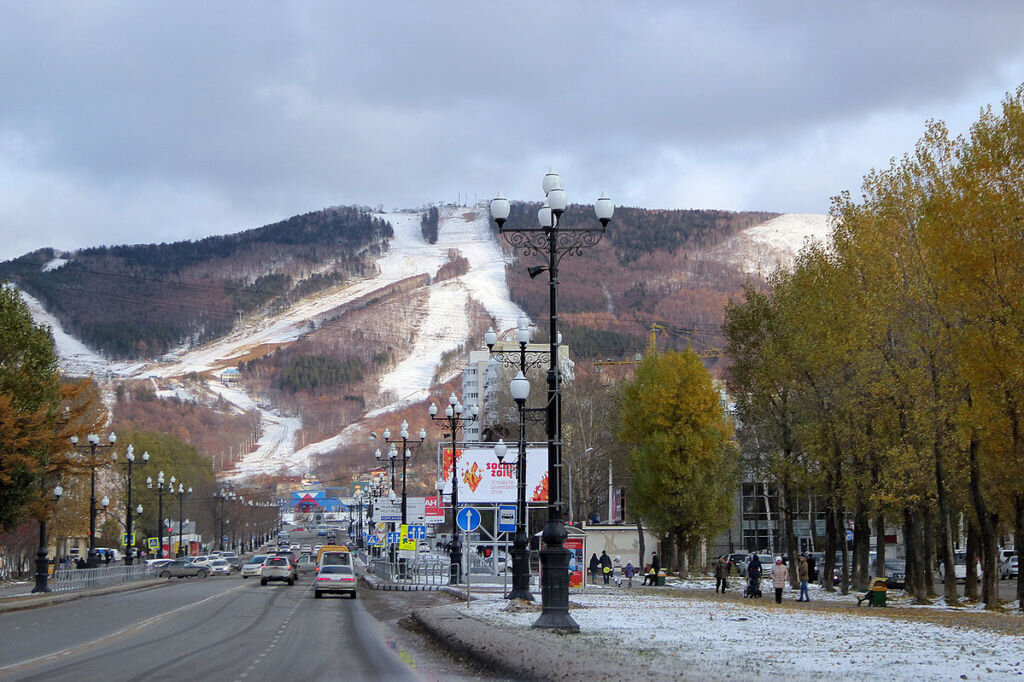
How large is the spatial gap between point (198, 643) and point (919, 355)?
2370 cm

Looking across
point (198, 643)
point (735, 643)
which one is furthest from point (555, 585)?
point (198, 643)

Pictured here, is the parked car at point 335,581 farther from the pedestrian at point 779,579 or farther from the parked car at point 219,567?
the parked car at point 219,567

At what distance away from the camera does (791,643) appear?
65.1 ft

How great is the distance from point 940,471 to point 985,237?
7763mm

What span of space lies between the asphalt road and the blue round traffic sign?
3805 mm

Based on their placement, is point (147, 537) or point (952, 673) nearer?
point (952, 673)

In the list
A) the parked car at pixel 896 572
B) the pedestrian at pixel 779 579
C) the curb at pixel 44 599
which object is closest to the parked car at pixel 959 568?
the parked car at pixel 896 572

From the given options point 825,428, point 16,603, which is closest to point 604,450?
point 825,428

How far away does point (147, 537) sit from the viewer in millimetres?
120562

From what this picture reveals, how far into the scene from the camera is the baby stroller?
139 feet

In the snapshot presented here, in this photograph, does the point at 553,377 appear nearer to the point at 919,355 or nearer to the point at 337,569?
the point at 919,355

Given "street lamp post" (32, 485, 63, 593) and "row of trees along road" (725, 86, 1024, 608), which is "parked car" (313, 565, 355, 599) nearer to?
"street lamp post" (32, 485, 63, 593)

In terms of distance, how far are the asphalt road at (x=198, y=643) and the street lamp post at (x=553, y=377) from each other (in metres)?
3.44

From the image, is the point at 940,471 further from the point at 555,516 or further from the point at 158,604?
the point at 158,604
